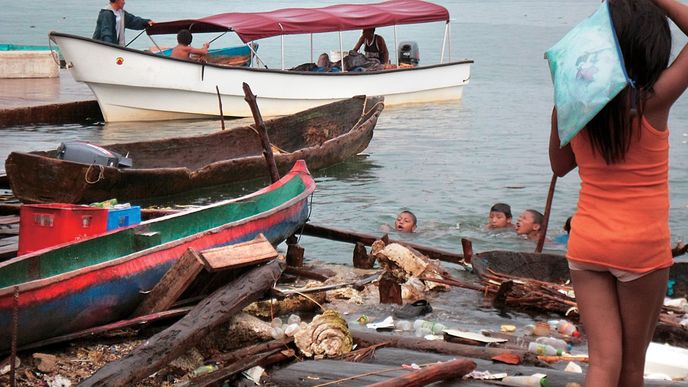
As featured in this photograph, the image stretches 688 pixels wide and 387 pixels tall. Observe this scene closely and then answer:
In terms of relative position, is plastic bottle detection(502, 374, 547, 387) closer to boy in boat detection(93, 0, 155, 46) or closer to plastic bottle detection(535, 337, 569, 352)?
plastic bottle detection(535, 337, 569, 352)

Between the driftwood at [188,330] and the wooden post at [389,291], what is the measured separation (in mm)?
1005

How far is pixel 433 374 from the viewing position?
4.27 meters

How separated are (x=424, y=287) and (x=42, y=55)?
18801mm

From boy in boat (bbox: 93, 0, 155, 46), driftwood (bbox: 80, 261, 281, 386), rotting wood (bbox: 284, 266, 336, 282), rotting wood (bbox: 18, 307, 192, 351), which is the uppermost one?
boy in boat (bbox: 93, 0, 155, 46)

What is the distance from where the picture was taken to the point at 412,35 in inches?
2276

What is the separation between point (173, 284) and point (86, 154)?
207 inches

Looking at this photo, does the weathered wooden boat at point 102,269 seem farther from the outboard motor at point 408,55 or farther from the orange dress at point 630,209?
the outboard motor at point 408,55

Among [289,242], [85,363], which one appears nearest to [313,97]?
[289,242]

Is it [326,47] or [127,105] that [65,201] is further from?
[326,47]

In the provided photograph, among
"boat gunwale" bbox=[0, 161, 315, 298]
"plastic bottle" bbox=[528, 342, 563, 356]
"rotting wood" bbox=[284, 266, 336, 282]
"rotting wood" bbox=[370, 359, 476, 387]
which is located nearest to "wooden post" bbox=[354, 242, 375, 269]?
"rotting wood" bbox=[284, 266, 336, 282]

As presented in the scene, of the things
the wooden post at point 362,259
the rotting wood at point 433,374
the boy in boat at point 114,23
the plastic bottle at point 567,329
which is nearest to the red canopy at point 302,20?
the boy in boat at point 114,23

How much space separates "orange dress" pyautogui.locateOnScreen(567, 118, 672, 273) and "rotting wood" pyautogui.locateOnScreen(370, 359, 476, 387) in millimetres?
1204

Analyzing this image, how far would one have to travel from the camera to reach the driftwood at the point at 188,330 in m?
4.70

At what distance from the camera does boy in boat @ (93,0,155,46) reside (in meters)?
17.9
